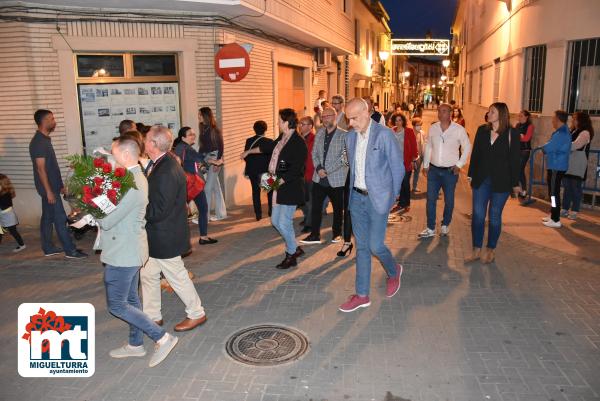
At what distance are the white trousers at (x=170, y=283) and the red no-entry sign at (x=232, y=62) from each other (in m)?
5.23

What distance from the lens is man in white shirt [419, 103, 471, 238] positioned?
7305mm

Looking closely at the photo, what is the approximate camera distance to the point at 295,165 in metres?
6.37

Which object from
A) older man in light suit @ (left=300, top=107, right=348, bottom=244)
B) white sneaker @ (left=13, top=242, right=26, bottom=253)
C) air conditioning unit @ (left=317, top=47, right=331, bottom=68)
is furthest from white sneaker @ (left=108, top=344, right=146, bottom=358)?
air conditioning unit @ (left=317, top=47, right=331, bottom=68)

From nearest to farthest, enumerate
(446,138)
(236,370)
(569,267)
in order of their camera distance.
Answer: (236,370) < (569,267) < (446,138)

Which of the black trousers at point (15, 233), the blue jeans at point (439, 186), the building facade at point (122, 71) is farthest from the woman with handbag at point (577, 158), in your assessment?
the black trousers at point (15, 233)

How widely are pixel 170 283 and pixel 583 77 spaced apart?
9309 mm

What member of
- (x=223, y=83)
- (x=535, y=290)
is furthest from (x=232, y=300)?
(x=223, y=83)

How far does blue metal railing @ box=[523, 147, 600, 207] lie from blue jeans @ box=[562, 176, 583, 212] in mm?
974

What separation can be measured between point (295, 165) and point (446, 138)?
2491 mm

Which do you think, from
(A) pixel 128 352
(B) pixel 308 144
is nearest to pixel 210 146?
(B) pixel 308 144

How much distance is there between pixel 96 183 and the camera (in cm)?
372

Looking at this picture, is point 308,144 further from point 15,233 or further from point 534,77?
point 534,77

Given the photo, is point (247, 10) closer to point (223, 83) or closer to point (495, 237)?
point (223, 83)

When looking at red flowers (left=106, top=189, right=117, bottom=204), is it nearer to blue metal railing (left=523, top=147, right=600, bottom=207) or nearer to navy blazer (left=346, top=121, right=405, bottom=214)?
navy blazer (left=346, top=121, right=405, bottom=214)
